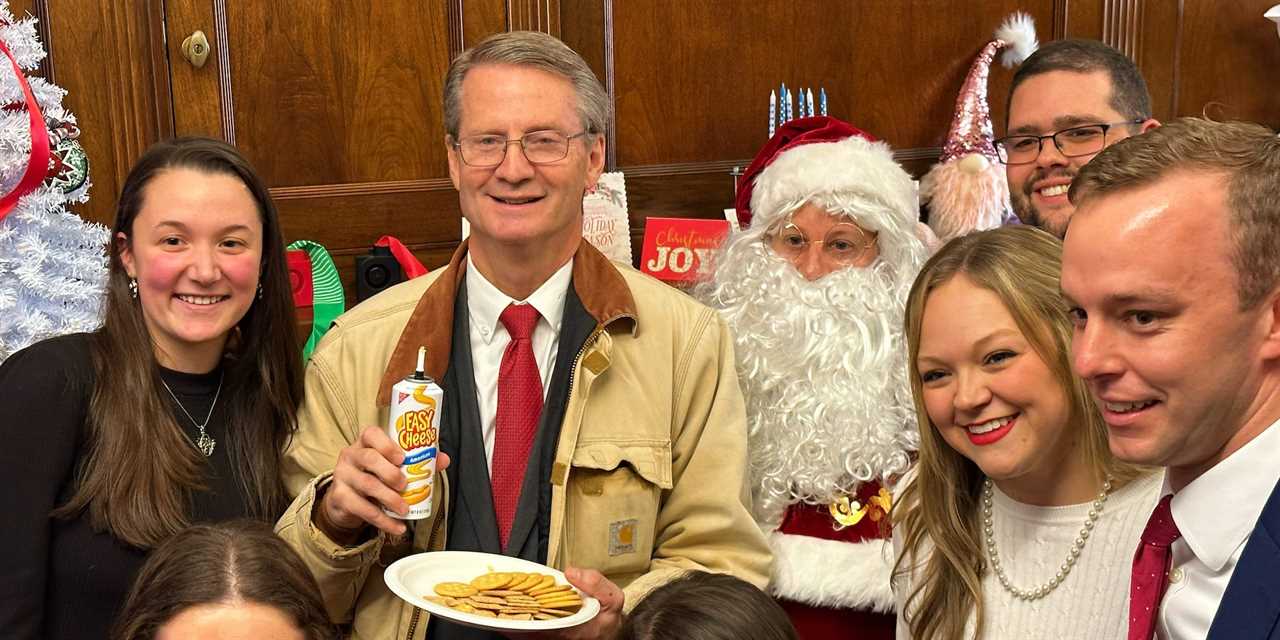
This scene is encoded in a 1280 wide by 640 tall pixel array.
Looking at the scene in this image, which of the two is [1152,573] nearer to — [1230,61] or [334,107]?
[334,107]

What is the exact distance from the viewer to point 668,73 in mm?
3877

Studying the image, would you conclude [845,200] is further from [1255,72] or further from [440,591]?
[1255,72]

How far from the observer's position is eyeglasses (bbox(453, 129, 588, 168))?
2312mm

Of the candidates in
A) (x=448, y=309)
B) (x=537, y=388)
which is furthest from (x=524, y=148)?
(x=537, y=388)

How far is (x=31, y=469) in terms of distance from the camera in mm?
2080

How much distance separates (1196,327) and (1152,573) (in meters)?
0.35

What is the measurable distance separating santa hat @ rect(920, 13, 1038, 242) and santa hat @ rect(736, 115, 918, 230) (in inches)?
28.7

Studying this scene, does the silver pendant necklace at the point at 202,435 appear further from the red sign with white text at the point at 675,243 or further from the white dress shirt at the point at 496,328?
the red sign with white text at the point at 675,243

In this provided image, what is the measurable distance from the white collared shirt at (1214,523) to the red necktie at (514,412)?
1179mm

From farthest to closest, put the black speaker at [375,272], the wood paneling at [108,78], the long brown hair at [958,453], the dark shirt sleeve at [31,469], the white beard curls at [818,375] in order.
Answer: the black speaker at [375,272] → the wood paneling at [108,78] → the white beard curls at [818,375] → the dark shirt sleeve at [31,469] → the long brown hair at [958,453]

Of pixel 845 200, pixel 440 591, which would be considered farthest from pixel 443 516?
pixel 845 200

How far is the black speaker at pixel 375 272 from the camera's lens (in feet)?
11.0

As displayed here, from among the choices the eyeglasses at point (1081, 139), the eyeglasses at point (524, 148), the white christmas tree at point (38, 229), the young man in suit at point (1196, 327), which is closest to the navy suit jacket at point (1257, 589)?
the young man in suit at point (1196, 327)

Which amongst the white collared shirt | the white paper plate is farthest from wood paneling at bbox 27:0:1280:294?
the white collared shirt
